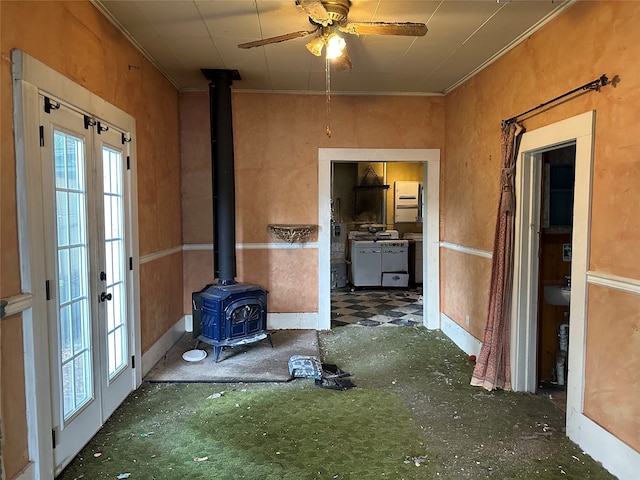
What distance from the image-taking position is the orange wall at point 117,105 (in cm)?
186

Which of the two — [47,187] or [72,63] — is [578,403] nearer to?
[47,187]

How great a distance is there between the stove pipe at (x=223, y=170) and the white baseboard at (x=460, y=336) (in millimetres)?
2382

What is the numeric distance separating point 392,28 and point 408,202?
19.9 ft

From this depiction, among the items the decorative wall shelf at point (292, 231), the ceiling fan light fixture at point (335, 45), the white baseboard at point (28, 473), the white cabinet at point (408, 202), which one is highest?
the ceiling fan light fixture at point (335, 45)

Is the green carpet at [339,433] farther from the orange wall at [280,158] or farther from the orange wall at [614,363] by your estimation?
the orange wall at [280,158]

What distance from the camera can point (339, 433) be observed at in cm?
268

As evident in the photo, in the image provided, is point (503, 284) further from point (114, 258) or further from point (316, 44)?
point (114, 258)

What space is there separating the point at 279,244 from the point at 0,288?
322cm

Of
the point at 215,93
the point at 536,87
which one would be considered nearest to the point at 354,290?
the point at 215,93

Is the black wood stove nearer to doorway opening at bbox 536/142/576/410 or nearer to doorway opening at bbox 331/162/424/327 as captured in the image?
doorway opening at bbox 331/162/424/327

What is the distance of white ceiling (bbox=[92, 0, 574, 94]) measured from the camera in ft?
9.03

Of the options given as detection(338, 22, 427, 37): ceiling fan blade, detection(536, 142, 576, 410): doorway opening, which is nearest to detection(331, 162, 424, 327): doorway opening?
detection(536, 142, 576, 410): doorway opening

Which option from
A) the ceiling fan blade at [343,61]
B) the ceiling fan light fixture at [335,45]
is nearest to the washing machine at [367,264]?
the ceiling fan blade at [343,61]

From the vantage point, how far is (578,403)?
2562 millimetres
